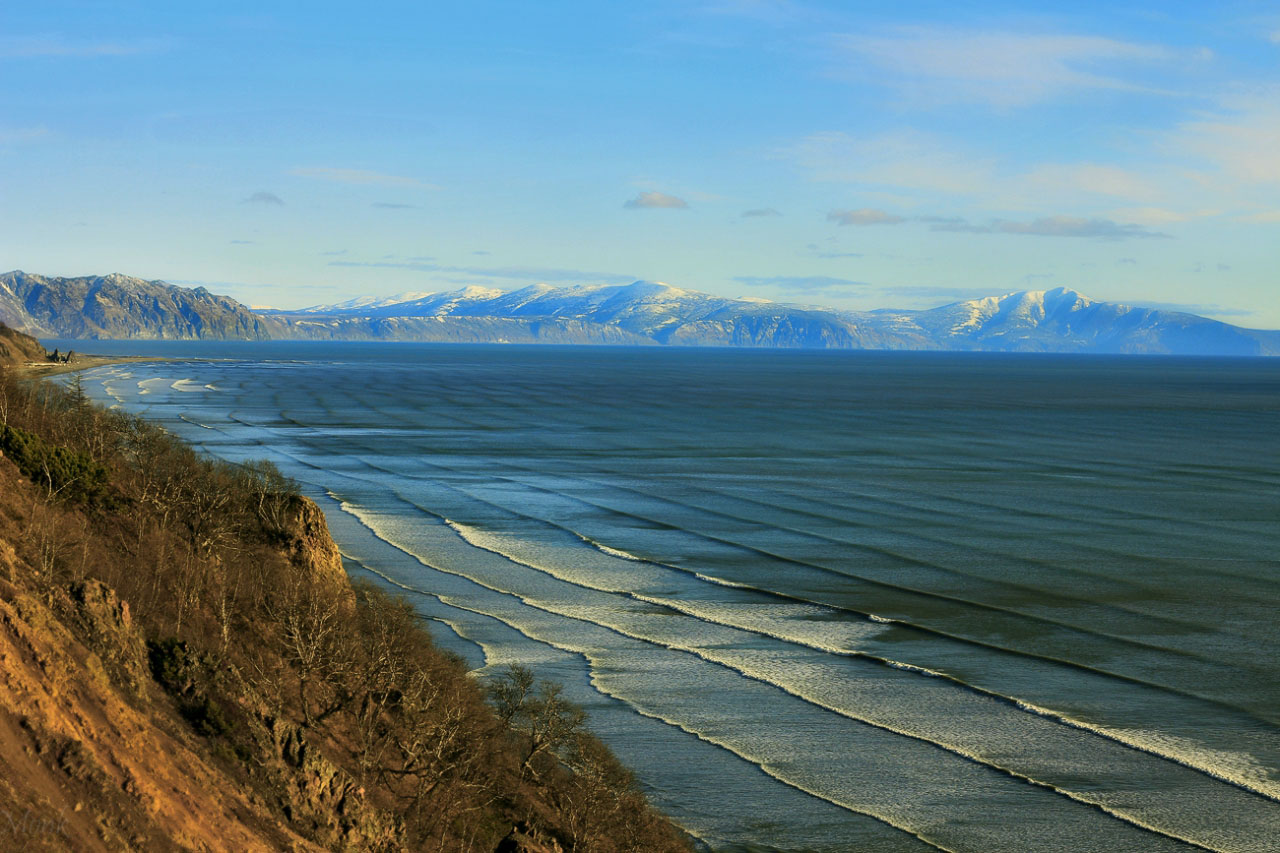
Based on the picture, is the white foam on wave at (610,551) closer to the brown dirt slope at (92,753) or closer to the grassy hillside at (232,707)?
the grassy hillside at (232,707)

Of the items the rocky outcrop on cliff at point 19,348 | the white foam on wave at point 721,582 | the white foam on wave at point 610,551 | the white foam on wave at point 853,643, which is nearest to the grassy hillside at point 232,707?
the white foam on wave at point 853,643

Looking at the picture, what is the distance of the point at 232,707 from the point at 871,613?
20.5 meters

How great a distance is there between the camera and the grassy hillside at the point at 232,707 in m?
12.6

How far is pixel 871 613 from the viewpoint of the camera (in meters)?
32.6

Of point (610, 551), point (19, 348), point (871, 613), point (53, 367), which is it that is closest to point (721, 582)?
point (871, 613)

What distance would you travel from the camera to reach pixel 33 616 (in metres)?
14.3

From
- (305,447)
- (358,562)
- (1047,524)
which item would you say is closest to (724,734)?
(358,562)

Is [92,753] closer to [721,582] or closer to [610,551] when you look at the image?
[721,582]

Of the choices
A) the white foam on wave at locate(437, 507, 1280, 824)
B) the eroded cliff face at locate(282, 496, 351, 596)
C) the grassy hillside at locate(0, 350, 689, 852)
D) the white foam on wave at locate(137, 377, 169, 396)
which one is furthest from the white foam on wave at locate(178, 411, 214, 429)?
the eroded cliff face at locate(282, 496, 351, 596)

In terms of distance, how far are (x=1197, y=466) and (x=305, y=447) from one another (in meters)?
55.6

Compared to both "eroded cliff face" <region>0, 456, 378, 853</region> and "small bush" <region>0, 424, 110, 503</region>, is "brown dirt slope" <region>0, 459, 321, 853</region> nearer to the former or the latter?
"eroded cliff face" <region>0, 456, 378, 853</region>

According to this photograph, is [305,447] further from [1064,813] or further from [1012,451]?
[1064,813]

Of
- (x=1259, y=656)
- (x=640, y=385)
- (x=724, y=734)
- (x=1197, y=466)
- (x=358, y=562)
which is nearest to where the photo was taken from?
(x=724, y=734)

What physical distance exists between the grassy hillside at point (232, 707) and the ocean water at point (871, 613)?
2.79 meters
